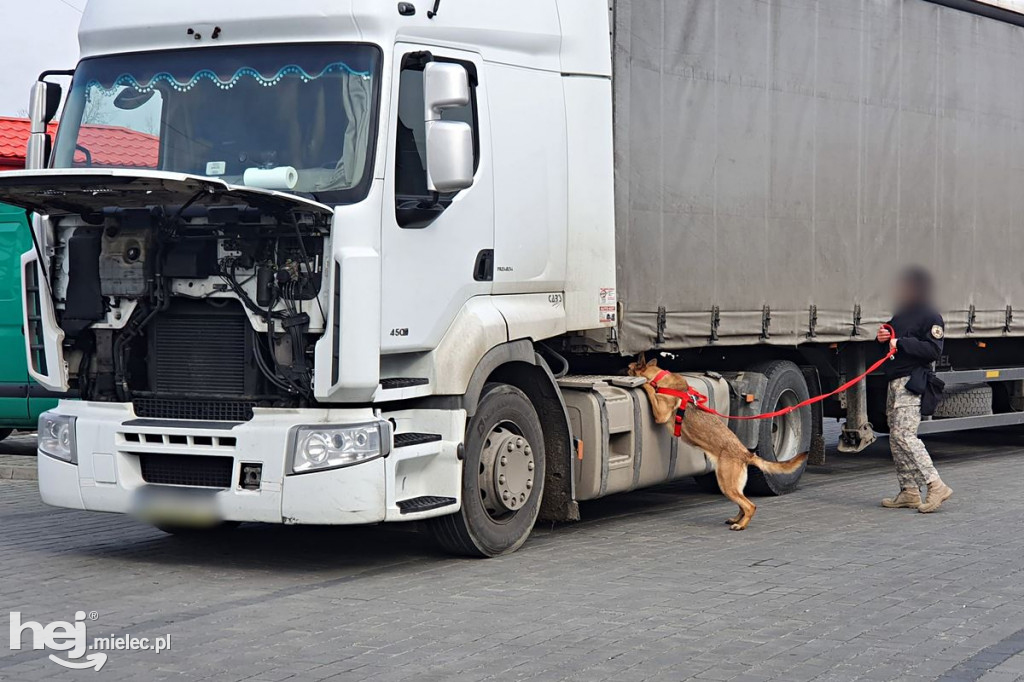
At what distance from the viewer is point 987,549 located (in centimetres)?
965

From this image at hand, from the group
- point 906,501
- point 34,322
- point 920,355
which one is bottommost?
point 906,501

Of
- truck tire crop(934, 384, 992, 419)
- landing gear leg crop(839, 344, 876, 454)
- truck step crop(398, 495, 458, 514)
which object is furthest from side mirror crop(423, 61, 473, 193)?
truck tire crop(934, 384, 992, 419)

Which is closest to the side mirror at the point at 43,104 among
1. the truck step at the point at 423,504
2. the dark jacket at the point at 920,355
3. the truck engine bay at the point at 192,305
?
the truck engine bay at the point at 192,305

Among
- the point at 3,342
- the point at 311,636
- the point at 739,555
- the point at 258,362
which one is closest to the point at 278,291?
the point at 258,362

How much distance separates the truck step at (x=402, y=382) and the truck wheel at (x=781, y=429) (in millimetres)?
4509

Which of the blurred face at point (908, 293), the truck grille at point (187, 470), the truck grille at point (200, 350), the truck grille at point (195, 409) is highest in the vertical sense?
the blurred face at point (908, 293)

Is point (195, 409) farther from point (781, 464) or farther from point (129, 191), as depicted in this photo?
point (781, 464)

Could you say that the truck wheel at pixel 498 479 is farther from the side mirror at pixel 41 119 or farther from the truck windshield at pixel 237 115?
the side mirror at pixel 41 119

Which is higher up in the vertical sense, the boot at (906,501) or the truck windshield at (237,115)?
the truck windshield at (237,115)

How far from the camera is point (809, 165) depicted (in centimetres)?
1250

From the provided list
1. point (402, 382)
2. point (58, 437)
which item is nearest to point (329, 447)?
point (402, 382)

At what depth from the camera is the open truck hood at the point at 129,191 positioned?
25.1ft

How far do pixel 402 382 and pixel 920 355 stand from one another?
4.93 metres

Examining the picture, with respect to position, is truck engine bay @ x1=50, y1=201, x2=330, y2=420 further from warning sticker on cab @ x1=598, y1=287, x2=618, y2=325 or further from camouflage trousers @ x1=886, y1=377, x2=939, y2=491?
camouflage trousers @ x1=886, y1=377, x2=939, y2=491
